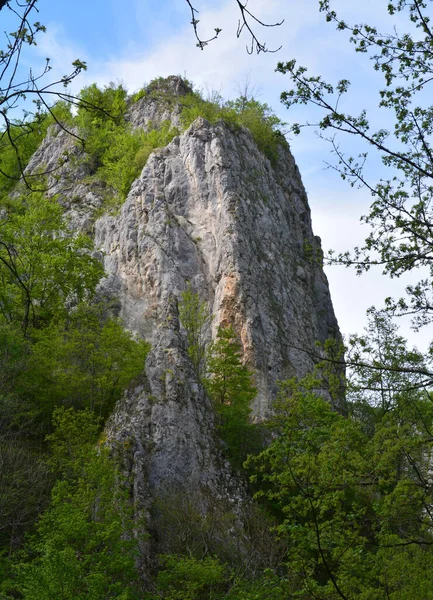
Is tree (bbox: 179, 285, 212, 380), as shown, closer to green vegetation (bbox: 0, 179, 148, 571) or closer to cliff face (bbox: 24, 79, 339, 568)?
cliff face (bbox: 24, 79, 339, 568)

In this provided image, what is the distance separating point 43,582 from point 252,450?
12.0 meters

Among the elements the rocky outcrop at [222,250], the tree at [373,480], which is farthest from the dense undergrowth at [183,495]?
A: the rocky outcrop at [222,250]

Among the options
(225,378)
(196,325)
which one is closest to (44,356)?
(225,378)

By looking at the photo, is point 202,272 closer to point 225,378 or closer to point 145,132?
point 225,378

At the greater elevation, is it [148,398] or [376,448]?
[148,398]

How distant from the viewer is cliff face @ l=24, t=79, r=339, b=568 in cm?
2038

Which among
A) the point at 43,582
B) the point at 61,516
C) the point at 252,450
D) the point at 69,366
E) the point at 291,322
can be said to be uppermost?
the point at 291,322

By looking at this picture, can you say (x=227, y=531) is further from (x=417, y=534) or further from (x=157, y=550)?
(x=417, y=534)

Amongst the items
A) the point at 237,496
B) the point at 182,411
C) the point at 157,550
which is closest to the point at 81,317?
the point at 182,411

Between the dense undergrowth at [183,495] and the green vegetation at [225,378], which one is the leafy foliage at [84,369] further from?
the green vegetation at [225,378]

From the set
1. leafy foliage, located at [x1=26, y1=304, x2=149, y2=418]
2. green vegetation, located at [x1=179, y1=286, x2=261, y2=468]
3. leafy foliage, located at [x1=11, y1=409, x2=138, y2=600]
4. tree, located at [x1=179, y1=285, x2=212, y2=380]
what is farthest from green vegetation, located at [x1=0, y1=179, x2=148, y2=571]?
green vegetation, located at [x1=179, y1=286, x2=261, y2=468]

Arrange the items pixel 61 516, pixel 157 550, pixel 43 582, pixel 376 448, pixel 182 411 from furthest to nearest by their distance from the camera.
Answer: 1. pixel 182 411
2. pixel 157 550
3. pixel 61 516
4. pixel 43 582
5. pixel 376 448

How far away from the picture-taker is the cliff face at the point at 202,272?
66.8 feet

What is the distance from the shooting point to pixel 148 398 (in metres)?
21.1
